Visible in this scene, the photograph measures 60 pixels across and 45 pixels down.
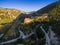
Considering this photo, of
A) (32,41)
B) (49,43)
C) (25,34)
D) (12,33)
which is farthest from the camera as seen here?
(12,33)

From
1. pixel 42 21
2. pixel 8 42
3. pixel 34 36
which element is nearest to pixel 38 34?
pixel 34 36

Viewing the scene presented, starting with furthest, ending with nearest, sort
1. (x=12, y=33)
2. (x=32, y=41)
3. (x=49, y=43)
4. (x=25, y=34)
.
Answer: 1. (x=12, y=33)
2. (x=25, y=34)
3. (x=32, y=41)
4. (x=49, y=43)

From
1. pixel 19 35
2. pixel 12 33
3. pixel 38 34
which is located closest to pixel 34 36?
pixel 38 34

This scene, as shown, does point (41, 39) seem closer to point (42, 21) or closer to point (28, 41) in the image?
point (28, 41)

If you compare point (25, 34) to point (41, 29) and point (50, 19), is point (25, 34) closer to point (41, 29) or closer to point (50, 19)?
point (41, 29)

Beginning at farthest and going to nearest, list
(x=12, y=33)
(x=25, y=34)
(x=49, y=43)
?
(x=12, y=33)
(x=25, y=34)
(x=49, y=43)

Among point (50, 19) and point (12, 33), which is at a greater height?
point (50, 19)

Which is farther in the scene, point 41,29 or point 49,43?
point 41,29

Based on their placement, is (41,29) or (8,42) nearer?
(41,29)

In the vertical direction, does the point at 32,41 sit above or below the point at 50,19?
below
